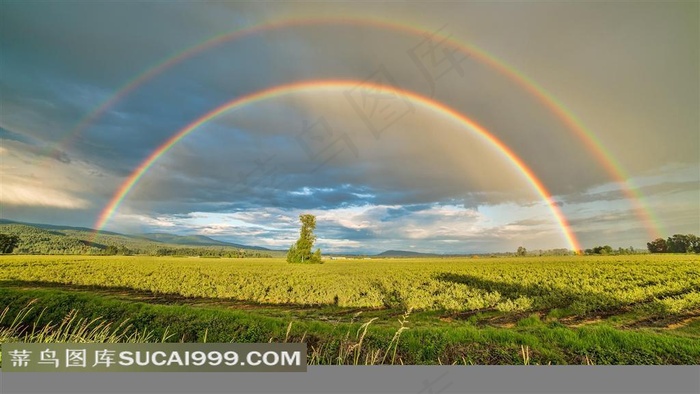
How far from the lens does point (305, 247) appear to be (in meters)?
47.2

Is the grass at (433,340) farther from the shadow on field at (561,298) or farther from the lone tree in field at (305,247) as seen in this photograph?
the lone tree in field at (305,247)

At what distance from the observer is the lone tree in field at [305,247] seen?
43.0 meters

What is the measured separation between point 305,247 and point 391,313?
29.4 metres

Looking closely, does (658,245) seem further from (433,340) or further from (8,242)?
(8,242)

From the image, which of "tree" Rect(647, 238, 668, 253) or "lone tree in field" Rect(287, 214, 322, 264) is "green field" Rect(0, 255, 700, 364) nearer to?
"lone tree in field" Rect(287, 214, 322, 264)

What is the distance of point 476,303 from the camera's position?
19547 mm

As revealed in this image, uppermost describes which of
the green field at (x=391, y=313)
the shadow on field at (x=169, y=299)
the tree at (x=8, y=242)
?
the tree at (x=8, y=242)

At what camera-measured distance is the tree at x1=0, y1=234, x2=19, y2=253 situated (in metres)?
46.4

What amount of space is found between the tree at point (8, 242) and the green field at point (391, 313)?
12.8m

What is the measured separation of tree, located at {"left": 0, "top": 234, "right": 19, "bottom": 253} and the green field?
12753mm

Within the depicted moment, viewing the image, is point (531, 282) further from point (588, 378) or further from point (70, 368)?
point (70, 368)

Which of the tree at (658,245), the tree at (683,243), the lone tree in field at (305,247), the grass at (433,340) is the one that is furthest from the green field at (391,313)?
the tree at (658,245)

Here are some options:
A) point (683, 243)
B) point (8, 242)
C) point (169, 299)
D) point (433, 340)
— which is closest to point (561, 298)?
point (433, 340)

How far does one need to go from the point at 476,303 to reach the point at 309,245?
30.3 meters
